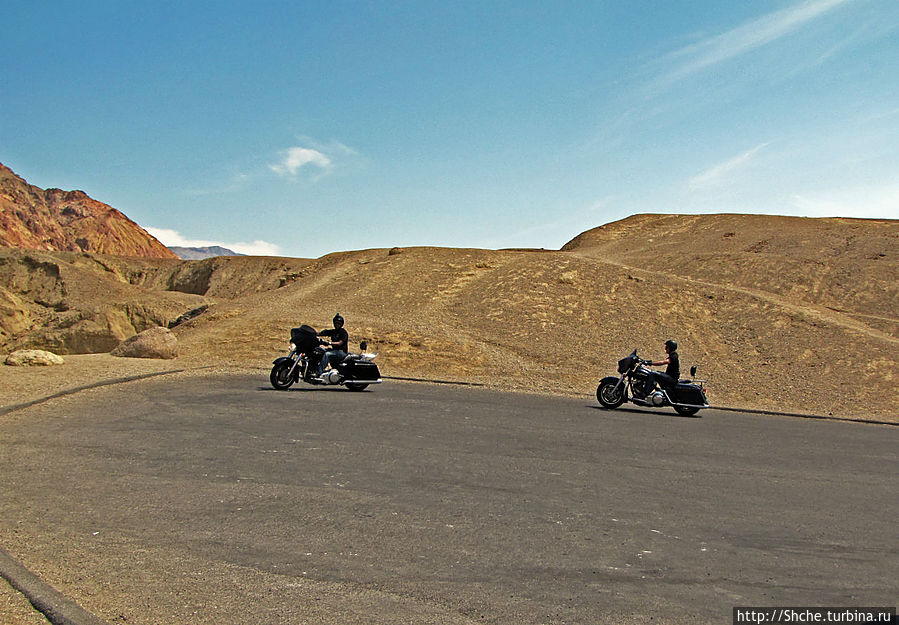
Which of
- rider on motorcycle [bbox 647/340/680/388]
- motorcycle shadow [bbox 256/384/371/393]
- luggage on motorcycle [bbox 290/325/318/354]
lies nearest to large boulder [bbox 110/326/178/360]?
motorcycle shadow [bbox 256/384/371/393]

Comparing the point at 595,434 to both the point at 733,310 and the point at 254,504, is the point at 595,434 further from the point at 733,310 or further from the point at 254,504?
the point at 733,310

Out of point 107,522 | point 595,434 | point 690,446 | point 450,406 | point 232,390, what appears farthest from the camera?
point 232,390

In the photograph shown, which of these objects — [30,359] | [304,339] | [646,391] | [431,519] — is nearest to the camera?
[431,519]

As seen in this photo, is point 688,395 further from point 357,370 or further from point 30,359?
point 30,359

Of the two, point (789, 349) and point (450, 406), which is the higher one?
point (789, 349)

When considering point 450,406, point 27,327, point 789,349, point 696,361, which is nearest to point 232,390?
point 450,406

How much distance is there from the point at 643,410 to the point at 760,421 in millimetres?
2670

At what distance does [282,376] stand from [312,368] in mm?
785

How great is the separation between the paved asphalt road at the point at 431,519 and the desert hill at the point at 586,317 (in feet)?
Answer: 33.5

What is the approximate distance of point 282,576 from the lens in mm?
5004

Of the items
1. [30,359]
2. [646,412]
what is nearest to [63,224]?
[30,359]

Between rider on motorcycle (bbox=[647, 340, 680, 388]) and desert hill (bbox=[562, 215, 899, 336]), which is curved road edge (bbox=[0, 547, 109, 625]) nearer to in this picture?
rider on motorcycle (bbox=[647, 340, 680, 388])

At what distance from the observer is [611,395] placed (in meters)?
16.0

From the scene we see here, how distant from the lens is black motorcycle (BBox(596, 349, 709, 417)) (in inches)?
617
